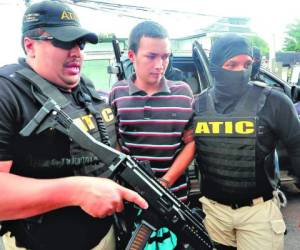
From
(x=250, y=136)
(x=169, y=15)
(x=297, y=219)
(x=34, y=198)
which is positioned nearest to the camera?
(x=34, y=198)

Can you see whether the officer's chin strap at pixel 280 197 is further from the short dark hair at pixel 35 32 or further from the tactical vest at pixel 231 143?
the short dark hair at pixel 35 32

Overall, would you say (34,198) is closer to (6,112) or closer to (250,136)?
(6,112)

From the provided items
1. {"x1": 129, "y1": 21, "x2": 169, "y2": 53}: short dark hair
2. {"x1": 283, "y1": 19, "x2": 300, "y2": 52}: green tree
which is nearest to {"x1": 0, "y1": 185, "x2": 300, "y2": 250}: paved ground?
{"x1": 129, "y1": 21, "x2": 169, "y2": 53}: short dark hair

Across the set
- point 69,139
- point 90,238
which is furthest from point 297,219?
point 69,139

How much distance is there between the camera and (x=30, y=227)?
1.33 metres

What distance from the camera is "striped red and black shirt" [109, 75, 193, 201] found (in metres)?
2.05

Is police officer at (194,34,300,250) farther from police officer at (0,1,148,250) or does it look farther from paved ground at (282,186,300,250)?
paved ground at (282,186,300,250)

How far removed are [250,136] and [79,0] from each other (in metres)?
7.53

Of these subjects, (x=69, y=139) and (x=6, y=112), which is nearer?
(x=6, y=112)

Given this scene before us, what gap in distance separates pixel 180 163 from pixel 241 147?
39cm

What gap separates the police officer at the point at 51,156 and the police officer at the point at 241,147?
0.76m

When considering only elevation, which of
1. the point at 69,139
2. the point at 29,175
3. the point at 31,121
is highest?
the point at 31,121

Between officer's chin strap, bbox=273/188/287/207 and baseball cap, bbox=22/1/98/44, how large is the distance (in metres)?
1.44

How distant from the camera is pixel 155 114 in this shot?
206 centimetres
